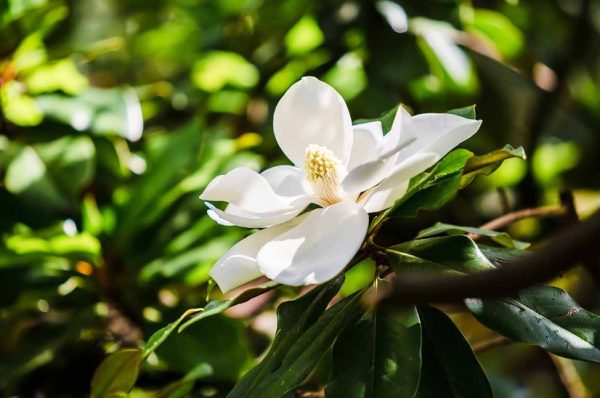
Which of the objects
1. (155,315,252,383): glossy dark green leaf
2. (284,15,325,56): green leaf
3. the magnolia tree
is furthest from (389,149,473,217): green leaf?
(284,15,325,56): green leaf

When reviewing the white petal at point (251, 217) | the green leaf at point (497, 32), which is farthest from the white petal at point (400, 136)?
the green leaf at point (497, 32)

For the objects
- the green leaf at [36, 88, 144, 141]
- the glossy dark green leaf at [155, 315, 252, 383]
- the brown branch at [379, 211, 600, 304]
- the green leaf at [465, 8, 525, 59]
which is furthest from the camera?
the green leaf at [465, 8, 525, 59]

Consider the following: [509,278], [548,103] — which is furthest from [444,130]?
[548,103]

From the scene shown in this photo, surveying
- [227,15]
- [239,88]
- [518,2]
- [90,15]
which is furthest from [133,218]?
[518,2]

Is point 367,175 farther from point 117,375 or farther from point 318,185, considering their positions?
point 117,375

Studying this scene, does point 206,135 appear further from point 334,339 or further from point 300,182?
point 334,339

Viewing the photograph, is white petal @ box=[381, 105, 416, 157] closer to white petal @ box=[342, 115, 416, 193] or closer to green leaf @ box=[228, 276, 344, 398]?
white petal @ box=[342, 115, 416, 193]

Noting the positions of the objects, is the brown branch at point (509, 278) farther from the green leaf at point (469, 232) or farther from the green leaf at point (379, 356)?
the green leaf at point (469, 232)
